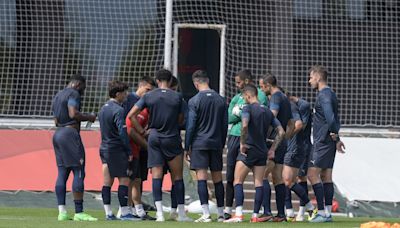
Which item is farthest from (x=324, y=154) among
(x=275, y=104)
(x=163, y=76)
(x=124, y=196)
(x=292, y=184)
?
(x=124, y=196)

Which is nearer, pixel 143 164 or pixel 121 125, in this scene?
pixel 121 125

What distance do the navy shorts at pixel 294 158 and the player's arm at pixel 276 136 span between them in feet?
2.98

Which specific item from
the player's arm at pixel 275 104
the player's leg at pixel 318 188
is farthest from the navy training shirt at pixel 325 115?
the player's arm at pixel 275 104

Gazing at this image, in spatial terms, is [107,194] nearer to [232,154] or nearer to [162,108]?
[162,108]

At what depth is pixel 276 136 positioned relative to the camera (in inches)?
663

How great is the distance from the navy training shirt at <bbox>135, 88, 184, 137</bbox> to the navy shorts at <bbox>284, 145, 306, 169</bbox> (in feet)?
6.81

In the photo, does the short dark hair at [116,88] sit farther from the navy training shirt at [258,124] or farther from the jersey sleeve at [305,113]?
the jersey sleeve at [305,113]

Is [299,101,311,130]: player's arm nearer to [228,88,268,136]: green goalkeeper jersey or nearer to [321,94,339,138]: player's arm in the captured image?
[228,88,268,136]: green goalkeeper jersey

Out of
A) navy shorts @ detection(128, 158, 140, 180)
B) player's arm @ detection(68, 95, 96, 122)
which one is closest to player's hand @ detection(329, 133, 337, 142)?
navy shorts @ detection(128, 158, 140, 180)

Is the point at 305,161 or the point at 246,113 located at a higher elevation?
the point at 246,113

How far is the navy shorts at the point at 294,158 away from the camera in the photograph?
17781mm

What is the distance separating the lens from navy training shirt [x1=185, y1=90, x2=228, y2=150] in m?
16.6

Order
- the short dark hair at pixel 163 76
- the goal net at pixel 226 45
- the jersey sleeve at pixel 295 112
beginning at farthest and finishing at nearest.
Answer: the goal net at pixel 226 45, the jersey sleeve at pixel 295 112, the short dark hair at pixel 163 76

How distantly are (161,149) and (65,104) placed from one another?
1.47m
